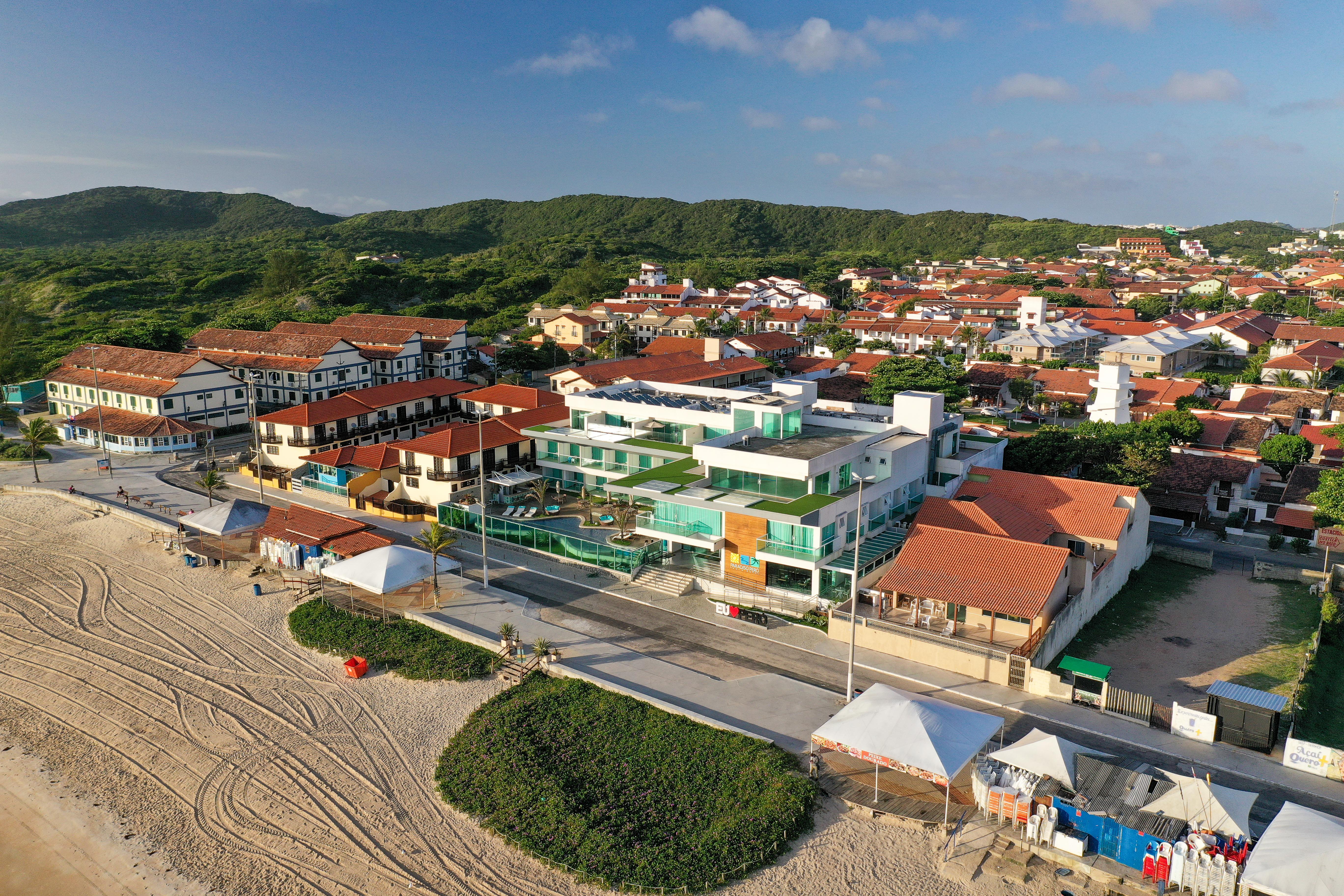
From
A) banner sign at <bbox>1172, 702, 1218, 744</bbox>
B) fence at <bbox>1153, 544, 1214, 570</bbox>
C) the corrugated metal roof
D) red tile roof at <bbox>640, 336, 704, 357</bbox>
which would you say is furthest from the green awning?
red tile roof at <bbox>640, 336, 704, 357</bbox>

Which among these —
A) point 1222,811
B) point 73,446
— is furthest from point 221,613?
point 73,446

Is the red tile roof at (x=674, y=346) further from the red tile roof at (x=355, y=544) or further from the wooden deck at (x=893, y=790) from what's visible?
the wooden deck at (x=893, y=790)

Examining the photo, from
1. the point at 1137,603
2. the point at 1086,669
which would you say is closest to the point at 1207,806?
the point at 1086,669

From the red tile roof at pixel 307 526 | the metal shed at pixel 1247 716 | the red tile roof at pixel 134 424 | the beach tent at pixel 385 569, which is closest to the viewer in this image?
the metal shed at pixel 1247 716

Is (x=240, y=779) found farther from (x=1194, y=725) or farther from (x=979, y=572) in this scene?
(x=1194, y=725)

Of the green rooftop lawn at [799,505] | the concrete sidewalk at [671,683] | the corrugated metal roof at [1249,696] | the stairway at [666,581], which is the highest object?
the green rooftop lawn at [799,505]

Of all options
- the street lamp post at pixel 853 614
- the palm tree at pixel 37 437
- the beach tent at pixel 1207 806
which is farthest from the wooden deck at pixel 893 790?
the palm tree at pixel 37 437
